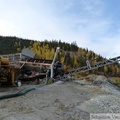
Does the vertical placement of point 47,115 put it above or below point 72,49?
below

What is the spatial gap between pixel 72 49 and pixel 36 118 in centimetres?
18170

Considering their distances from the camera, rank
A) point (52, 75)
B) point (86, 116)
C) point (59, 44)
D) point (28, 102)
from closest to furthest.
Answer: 1. point (86, 116)
2. point (28, 102)
3. point (52, 75)
4. point (59, 44)

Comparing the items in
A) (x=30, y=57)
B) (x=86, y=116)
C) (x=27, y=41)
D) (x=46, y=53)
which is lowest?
(x=86, y=116)

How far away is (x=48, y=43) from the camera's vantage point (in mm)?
171125

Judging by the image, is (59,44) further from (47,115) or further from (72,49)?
(47,115)

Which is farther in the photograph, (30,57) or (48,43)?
(48,43)

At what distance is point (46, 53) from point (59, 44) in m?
21.8

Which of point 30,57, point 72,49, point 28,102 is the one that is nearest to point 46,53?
point 72,49

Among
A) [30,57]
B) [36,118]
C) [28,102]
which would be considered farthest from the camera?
[30,57]

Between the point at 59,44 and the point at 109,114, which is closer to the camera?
the point at 109,114

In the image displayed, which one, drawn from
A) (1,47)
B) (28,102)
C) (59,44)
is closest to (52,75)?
(28,102)

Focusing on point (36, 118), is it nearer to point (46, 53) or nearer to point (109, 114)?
point (109, 114)

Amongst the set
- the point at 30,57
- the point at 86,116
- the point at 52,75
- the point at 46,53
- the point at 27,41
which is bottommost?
the point at 86,116

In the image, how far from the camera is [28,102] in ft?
41.0
